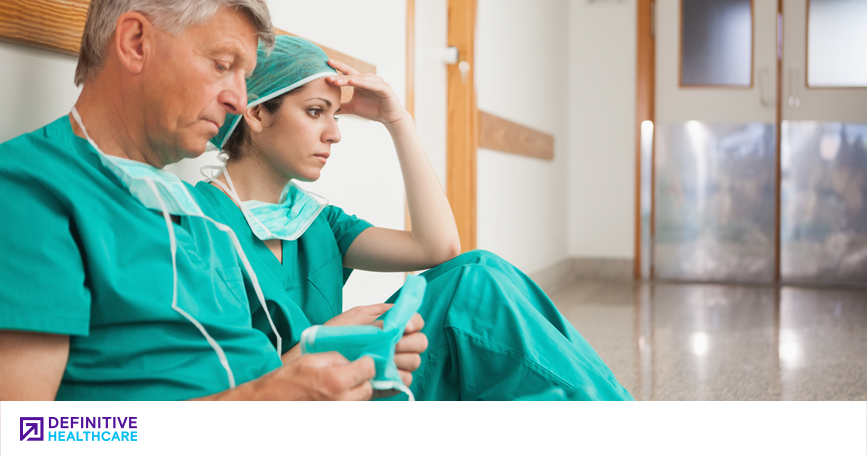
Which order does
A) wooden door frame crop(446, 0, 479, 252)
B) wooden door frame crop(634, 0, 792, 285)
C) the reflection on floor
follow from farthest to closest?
wooden door frame crop(634, 0, 792, 285), wooden door frame crop(446, 0, 479, 252), the reflection on floor

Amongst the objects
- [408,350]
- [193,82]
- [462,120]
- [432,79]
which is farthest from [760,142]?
[193,82]

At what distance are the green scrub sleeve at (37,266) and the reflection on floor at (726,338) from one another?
175 centimetres

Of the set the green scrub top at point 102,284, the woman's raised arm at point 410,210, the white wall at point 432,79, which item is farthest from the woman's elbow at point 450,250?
the white wall at point 432,79

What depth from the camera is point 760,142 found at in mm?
4668

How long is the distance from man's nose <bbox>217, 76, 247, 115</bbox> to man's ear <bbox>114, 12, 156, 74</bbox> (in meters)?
0.10

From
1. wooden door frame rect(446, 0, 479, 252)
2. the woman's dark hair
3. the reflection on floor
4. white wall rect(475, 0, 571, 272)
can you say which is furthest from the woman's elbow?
white wall rect(475, 0, 571, 272)

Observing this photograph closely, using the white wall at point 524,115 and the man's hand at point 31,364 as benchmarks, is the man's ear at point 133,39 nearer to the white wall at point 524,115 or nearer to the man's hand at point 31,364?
the man's hand at point 31,364

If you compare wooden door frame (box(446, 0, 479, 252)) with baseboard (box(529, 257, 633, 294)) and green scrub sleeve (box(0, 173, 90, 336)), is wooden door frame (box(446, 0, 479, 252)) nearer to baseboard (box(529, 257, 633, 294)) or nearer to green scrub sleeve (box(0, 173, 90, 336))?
baseboard (box(529, 257, 633, 294))

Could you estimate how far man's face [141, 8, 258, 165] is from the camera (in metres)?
0.81

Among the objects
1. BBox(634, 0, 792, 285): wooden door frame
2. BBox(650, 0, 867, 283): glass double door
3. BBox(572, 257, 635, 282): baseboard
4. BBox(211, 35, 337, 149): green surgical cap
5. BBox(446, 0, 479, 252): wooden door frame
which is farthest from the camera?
BBox(572, 257, 635, 282): baseboard

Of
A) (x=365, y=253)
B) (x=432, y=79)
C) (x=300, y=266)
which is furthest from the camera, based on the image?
(x=432, y=79)

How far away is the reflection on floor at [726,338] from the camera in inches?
86.4
